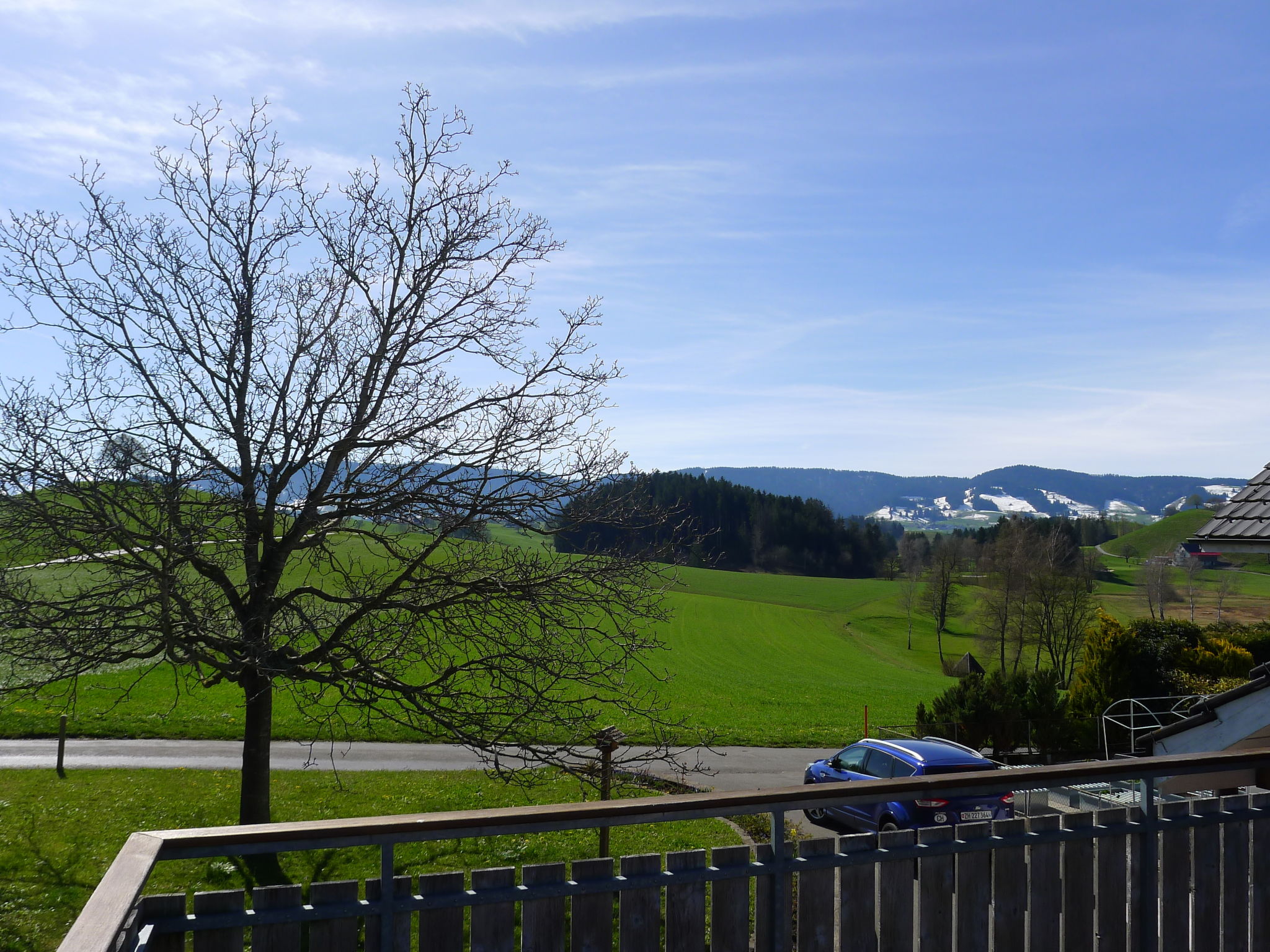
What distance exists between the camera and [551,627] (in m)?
9.99

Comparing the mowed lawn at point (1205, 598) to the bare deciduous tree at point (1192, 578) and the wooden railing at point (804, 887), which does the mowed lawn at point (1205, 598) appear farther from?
the wooden railing at point (804, 887)

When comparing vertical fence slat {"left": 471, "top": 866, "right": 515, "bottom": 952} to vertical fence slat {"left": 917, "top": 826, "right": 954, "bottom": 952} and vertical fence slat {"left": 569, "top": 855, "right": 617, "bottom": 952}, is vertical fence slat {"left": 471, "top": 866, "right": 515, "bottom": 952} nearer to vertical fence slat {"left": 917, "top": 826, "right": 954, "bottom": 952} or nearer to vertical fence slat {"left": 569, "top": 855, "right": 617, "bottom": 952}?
vertical fence slat {"left": 569, "top": 855, "right": 617, "bottom": 952}

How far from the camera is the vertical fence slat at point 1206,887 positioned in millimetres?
3850

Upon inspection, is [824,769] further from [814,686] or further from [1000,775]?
[814,686]

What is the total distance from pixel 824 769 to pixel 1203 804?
1270cm

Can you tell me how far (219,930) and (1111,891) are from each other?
337cm

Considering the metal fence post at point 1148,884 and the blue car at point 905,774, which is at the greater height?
the metal fence post at point 1148,884

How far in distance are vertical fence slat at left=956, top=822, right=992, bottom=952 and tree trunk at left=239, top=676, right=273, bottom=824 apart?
8.08 meters

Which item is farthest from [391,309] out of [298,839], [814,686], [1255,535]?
[814,686]

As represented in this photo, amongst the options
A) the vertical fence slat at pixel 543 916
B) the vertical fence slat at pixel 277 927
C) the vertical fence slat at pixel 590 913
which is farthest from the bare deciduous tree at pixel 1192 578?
the vertical fence slat at pixel 277 927

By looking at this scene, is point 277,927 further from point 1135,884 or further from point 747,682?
point 747,682

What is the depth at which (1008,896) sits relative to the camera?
11.6 ft

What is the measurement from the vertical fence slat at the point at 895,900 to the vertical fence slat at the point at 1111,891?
91 centimetres

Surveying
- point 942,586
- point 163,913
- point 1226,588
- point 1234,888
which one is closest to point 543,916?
point 163,913
